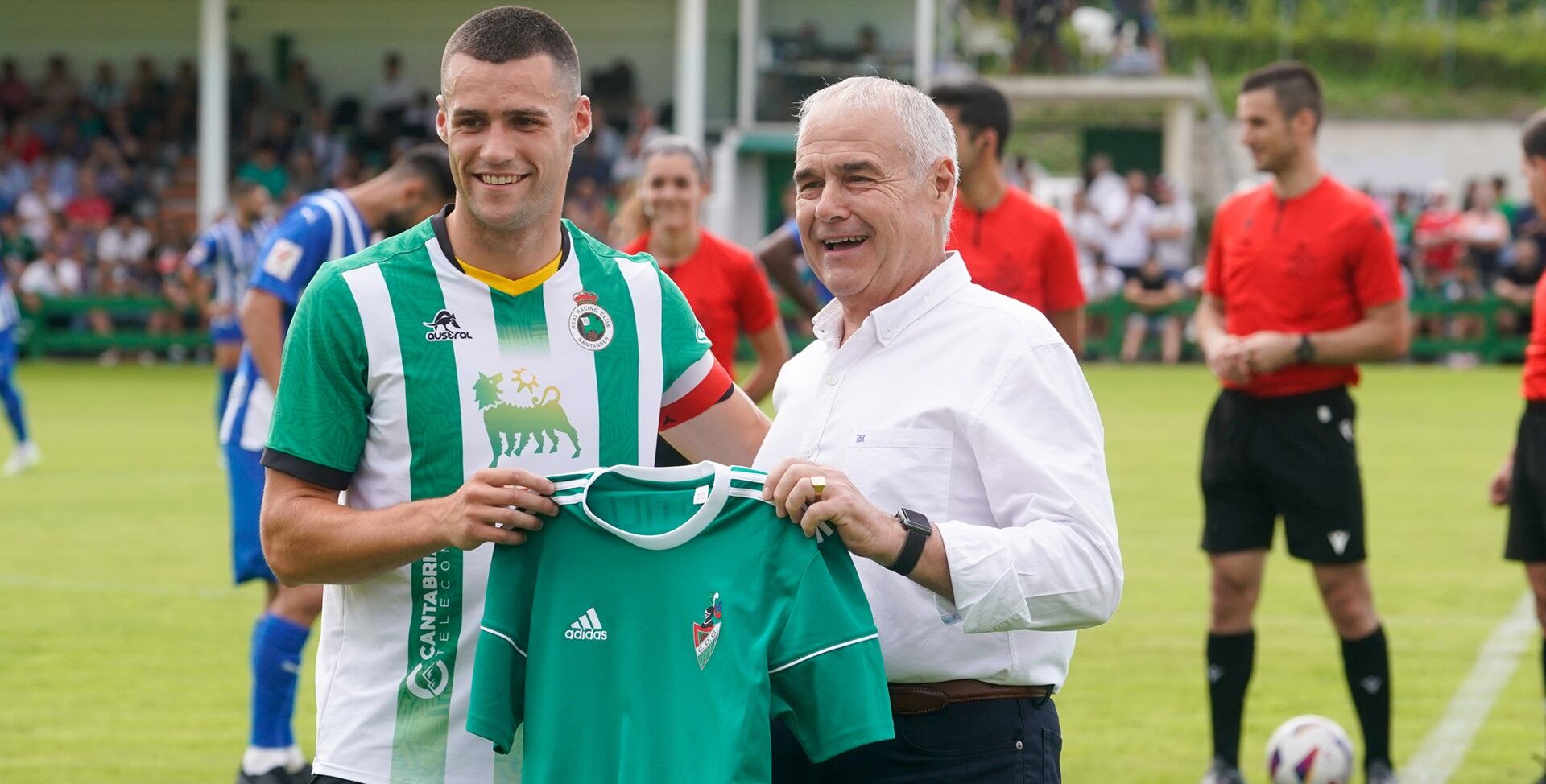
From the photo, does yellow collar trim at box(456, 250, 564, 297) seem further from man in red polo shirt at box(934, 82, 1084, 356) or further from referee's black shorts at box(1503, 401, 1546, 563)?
referee's black shorts at box(1503, 401, 1546, 563)

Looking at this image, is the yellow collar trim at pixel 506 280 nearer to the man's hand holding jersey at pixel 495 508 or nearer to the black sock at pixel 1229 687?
the man's hand holding jersey at pixel 495 508

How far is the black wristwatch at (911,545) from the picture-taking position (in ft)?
9.85

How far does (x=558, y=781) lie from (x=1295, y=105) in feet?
14.5

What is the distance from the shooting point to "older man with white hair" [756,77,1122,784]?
9.97 feet

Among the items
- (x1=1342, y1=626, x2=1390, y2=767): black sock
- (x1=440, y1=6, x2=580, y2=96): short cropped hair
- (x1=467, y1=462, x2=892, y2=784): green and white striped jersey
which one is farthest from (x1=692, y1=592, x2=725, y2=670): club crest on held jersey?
(x1=1342, y1=626, x2=1390, y2=767): black sock

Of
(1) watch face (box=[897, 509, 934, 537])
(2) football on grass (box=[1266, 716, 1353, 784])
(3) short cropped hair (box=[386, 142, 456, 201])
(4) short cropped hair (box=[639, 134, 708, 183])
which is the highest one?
(4) short cropped hair (box=[639, 134, 708, 183])

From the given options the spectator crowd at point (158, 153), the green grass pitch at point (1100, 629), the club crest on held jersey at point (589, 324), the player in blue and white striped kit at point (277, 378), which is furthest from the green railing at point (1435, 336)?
the club crest on held jersey at point (589, 324)

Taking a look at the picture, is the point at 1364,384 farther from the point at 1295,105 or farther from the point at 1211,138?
the point at 1295,105

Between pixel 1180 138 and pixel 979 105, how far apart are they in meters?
27.5

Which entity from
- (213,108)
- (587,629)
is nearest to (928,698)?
(587,629)

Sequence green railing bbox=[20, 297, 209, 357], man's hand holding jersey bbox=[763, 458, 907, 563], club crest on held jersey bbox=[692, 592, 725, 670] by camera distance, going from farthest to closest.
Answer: green railing bbox=[20, 297, 209, 357] → club crest on held jersey bbox=[692, 592, 725, 670] → man's hand holding jersey bbox=[763, 458, 907, 563]

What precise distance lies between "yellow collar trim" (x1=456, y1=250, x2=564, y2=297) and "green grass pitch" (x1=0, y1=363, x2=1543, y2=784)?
12.4 ft

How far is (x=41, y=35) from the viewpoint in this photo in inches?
1326

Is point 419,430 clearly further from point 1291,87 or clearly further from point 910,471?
point 1291,87
